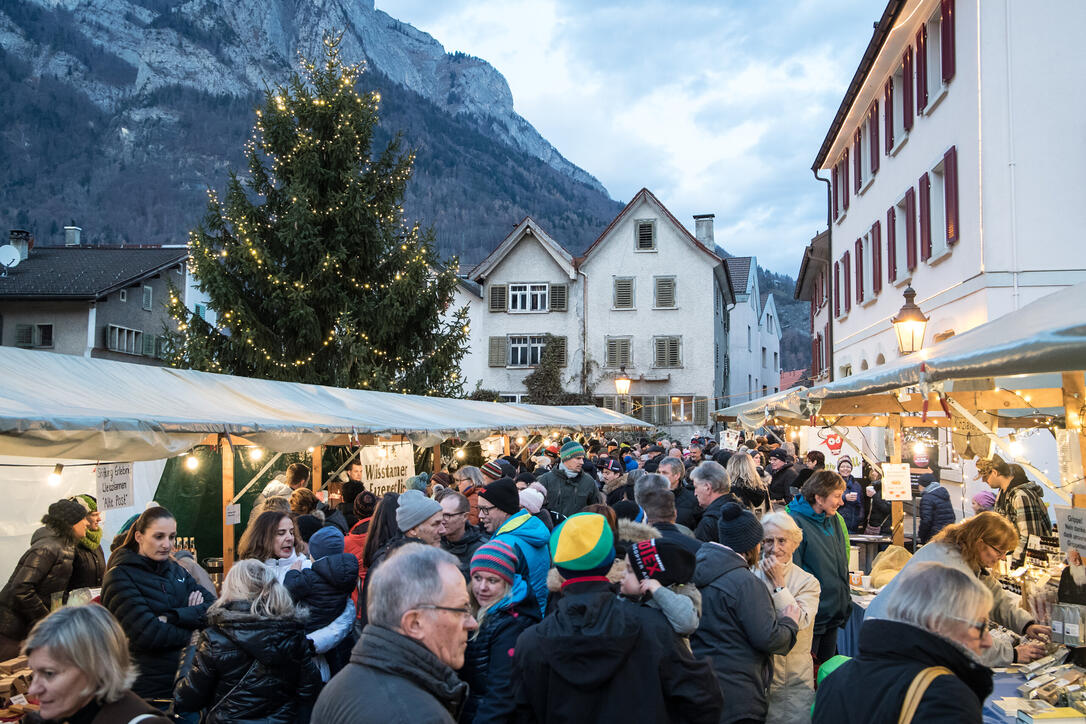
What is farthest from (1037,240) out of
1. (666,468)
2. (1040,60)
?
(666,468)

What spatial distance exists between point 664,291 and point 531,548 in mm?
35855

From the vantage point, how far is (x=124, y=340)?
3916 cm

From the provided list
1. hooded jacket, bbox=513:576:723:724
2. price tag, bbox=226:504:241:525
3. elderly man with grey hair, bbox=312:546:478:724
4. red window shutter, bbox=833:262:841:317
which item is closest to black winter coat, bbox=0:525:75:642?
price tag, bbox=226:504:241:525

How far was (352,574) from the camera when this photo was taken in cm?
495

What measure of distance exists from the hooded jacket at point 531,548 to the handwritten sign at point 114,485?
140 inches

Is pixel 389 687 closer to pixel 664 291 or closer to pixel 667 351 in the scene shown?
pixel 667 351

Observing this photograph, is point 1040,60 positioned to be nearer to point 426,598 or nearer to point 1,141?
point 426,598

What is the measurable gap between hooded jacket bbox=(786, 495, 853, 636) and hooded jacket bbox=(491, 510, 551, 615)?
91.8 inches

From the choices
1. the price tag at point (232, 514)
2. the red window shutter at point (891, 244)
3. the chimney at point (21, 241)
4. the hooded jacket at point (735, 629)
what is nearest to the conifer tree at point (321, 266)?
the red window shutter at point (891, 244)

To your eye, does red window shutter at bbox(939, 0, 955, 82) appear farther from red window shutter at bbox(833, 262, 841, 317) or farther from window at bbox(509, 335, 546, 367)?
window at bbox(509, 335, 546, 367)

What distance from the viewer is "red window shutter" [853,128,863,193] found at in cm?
2341

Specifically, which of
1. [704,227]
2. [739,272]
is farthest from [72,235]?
[739,272]

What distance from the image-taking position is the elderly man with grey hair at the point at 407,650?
7.80ft

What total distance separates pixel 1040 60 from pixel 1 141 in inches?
5185
